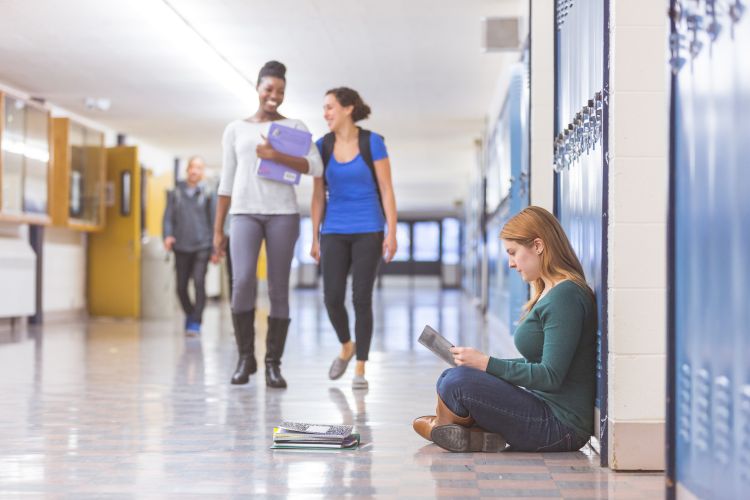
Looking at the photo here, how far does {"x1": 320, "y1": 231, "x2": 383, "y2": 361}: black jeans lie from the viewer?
15.3ft

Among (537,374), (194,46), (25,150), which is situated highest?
(194,46)

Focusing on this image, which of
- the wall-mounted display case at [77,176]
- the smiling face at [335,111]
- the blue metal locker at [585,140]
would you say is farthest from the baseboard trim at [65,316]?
the blue metal locker at [585,140]

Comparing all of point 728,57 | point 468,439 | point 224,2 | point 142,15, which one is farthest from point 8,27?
point 728,57

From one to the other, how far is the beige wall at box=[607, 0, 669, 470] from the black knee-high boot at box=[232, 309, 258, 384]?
7.80ft

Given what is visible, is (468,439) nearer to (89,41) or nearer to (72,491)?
(72,491)

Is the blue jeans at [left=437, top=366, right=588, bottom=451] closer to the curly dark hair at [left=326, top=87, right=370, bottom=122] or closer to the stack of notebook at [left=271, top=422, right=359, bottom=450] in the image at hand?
the stack of notebook at [left=271, top=422, right=359, bottom=450]

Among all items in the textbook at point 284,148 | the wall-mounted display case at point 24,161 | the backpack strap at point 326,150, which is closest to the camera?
the textbook at point 284,148

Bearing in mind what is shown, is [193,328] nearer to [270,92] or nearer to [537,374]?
[270,92]

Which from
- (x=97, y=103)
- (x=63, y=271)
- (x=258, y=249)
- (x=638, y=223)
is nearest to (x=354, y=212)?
(x=258, y=249)

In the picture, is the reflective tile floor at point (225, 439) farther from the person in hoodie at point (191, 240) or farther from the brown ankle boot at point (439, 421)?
the person in hoodie at point (191, 240)

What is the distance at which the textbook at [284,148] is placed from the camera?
4.61 metres

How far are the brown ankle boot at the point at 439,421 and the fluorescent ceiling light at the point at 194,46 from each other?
475 cm

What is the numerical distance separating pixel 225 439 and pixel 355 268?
151 cm

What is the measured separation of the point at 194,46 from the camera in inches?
334
